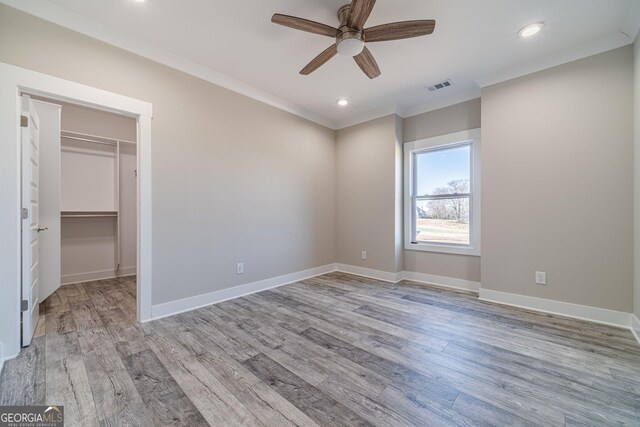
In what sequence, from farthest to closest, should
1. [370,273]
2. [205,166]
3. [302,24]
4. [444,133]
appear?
[370,273] → [444,133] → [205,166] → [302,24]

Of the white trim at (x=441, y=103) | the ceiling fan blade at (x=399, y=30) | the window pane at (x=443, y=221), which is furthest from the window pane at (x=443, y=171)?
the ceiling fan blade at (x=399, y=30)

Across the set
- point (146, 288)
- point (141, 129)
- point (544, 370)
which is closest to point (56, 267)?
point (146, 288)

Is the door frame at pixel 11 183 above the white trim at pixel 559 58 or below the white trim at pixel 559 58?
below

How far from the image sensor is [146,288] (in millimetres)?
2479

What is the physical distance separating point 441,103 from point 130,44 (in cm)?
383

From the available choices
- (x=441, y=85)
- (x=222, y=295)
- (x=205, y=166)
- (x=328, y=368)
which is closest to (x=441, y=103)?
(x=441, y=85)

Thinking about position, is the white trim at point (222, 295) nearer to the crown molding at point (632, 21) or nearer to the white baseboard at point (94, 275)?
the white baseboard at point (94, 275)

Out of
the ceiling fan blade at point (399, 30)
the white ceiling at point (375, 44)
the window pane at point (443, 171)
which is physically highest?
the white ceiling at point (375, 44)

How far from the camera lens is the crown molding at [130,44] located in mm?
1957

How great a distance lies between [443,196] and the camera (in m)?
3.77

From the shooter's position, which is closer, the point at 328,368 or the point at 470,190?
the point at 328,368

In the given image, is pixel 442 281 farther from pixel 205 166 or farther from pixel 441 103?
pixel 205 166

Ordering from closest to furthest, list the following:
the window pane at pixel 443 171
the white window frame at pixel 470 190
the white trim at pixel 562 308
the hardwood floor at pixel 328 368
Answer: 1. the hardwood floor at pixel 328 368
2. the white trim at pixel 562 308
3. the white window frame at pixel 470 190
4. the window pane at pixel 443 171

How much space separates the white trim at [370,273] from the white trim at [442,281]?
0.61 ft
